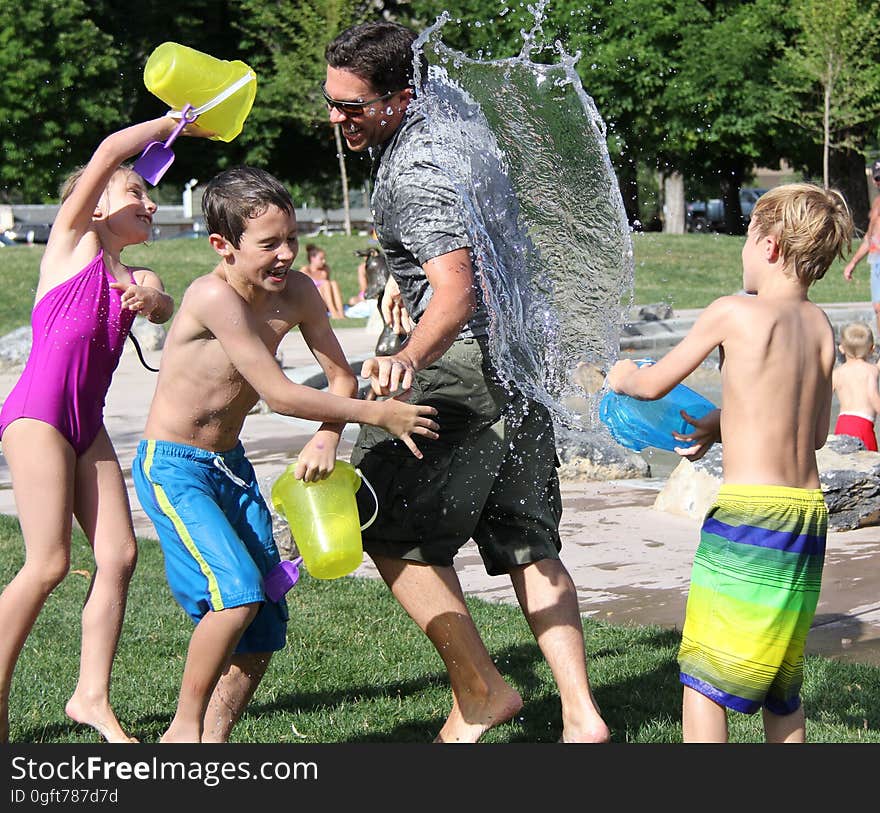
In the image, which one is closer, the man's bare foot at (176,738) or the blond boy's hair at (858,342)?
the man's bare foot at (176,738)

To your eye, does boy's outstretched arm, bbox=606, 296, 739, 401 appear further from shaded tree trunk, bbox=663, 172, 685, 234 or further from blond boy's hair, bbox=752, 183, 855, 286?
shaded tree trunk, bbox=663, 172, 685, 234

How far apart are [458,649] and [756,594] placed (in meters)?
0.92

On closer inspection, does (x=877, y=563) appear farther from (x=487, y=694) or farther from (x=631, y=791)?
(x=631, y=791)

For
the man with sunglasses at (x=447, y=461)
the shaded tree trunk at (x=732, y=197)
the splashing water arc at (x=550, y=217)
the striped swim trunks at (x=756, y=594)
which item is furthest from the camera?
the shaded tree trunk at (x=732, y=197)

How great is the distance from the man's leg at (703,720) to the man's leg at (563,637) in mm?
502

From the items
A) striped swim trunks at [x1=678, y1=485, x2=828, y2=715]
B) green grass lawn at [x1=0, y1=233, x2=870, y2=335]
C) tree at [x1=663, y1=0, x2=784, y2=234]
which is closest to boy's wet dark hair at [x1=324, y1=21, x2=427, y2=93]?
striped swim trunks at [x1=678, y1=485, x2=828, y2=715]

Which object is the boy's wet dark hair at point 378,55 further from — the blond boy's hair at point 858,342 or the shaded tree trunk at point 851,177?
the shaded tree trunk at point 851,177

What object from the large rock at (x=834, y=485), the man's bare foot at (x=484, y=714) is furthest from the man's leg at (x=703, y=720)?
the large rock at (x=834, y=485)

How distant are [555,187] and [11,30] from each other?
105ft

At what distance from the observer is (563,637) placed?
3.83 m

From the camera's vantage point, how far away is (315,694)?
171 inches

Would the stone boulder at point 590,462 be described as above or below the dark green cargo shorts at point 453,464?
below

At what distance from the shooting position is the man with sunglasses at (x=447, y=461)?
356 cm

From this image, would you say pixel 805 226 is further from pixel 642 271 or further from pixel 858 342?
pixel 642 271
